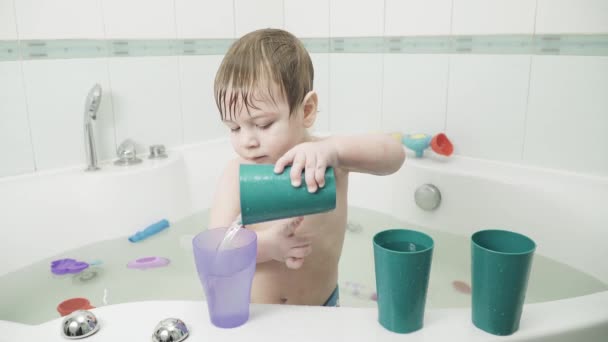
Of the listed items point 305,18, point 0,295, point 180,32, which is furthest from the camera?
point 305,18

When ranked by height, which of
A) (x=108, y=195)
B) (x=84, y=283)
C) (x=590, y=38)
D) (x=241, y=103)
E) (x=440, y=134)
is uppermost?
Answer: (x=590, y=38)

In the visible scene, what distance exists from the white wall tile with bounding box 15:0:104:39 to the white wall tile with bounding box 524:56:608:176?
4.29 feet

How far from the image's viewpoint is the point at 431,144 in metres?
1.63

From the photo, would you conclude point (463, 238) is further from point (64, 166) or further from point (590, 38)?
point (64, 166)

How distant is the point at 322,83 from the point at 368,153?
1.25m

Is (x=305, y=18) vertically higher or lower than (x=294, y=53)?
higher

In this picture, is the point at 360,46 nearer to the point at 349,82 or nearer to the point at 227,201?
the point at 349,82

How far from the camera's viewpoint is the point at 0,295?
1251 mm

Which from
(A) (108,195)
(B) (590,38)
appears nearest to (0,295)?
(A) (108,195)

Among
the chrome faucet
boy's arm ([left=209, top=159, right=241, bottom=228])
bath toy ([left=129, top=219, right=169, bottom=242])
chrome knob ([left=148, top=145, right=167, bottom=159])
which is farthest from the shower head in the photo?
boy's arm ([left=209, top=159, right=241, bottom=228])

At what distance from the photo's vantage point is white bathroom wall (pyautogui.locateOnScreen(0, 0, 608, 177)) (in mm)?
1374

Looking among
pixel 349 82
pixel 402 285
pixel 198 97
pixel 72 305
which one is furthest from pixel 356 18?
pixel 402 285

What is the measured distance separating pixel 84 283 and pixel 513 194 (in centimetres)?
121

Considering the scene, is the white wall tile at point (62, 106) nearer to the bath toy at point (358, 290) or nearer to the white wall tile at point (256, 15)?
the white wall tile at point (256, 15)
